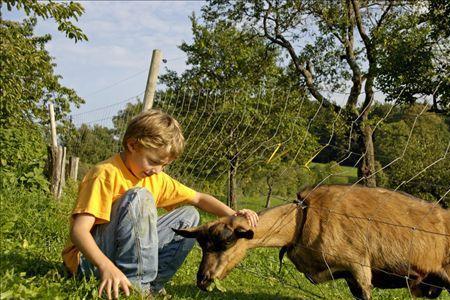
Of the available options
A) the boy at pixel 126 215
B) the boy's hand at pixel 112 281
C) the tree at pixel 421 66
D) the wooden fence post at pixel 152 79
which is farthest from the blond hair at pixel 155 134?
the tree at pixel 421 66

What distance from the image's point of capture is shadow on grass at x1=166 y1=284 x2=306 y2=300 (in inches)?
162

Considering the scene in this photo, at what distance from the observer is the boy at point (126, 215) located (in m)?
3.03

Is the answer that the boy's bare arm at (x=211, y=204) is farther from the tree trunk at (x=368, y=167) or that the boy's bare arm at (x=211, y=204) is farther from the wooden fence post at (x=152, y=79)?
the wooden fence post at (x=152, y=79)

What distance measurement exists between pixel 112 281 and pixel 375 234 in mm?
2589

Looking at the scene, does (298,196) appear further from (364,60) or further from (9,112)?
(364,60)

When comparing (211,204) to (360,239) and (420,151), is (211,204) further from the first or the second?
(420,151)

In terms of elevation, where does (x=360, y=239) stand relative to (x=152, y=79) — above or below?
below

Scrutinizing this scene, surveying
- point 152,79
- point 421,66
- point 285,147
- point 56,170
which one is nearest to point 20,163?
point 56,170

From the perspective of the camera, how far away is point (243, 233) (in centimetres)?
415

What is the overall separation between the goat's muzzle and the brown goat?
0.33 metres

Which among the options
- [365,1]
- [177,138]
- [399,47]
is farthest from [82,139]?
[365,1]

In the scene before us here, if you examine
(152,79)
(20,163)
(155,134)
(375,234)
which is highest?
(152,79)

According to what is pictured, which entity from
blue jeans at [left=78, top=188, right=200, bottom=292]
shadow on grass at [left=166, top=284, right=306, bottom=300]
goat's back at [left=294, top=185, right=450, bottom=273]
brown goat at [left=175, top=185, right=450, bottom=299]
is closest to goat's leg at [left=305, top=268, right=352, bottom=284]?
brown goat at [left=175, top=185, right=450, bottom=299]

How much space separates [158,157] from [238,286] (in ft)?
7.48
